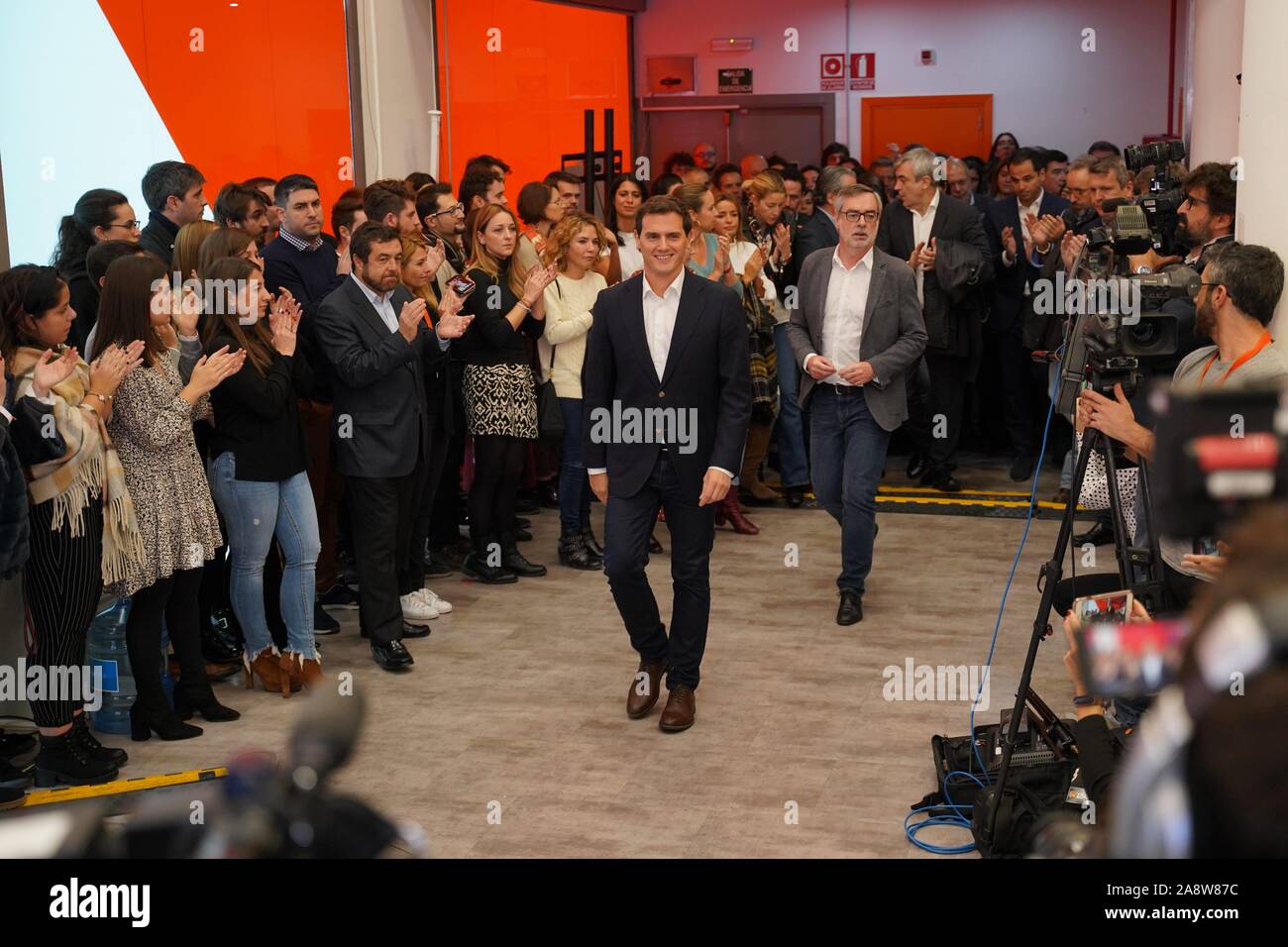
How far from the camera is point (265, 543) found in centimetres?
509

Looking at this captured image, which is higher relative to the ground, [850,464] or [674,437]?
[674,437]

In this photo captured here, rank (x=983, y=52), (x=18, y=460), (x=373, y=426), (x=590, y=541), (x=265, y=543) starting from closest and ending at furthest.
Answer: (x=18, y=460) < (x=265, y=543) < (x=373, y=426) < (x=590, y=541) < (x=983, y=52)

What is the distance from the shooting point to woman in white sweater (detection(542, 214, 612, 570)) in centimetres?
675

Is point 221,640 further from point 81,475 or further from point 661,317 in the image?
point 661,317

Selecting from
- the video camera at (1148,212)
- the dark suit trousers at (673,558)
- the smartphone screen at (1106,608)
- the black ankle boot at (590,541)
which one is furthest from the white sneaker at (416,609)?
the smartphone screen at (1106,608)

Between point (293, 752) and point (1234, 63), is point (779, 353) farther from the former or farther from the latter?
point (293, 752)

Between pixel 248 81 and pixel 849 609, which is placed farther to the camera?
pixel 248 81

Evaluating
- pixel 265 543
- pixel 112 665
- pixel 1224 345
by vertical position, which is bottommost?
pixel 112 665

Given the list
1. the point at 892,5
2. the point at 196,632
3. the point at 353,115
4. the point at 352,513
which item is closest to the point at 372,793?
the point at 196,632

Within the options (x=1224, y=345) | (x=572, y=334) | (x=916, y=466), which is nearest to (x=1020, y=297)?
(x=916, y=466)

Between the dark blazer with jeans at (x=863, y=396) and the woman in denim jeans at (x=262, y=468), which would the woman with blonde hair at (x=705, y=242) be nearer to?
the dark blazer with jeans at (x=863, y=396)

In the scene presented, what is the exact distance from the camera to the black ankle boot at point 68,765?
4.46 metres

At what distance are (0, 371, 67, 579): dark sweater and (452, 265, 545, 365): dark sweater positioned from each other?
237 centimetres

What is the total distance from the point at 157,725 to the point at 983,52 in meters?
10.7
